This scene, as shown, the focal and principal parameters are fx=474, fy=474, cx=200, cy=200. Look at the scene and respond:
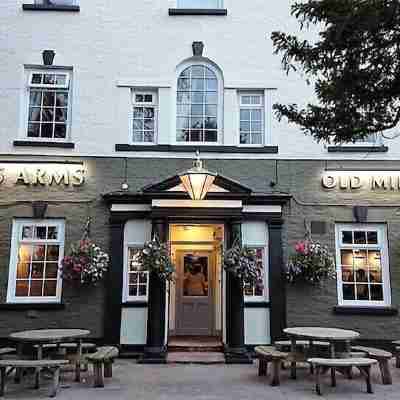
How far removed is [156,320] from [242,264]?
2.05m

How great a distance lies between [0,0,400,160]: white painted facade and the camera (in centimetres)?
1030

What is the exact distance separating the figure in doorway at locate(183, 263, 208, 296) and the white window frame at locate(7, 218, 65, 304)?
297cm

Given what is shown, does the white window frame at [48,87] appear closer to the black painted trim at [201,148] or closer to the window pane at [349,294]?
the black painted trim at [201,148]

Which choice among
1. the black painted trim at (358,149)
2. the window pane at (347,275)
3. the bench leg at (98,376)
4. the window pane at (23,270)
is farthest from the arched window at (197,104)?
the bench leg at (98,376)

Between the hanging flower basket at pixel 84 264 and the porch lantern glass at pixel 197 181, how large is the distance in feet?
7.45

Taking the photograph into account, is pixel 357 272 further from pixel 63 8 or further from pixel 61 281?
pixel 63 8

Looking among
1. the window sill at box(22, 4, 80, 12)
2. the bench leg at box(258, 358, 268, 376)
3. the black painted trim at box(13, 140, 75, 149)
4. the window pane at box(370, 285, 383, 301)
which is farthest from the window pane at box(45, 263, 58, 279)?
the window pane at box(370, 285, 383, 301)

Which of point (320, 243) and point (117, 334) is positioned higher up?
point (320, 243)

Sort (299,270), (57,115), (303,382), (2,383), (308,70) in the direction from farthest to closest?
1. (57,115)
2. (299,270)
3. (303,382)
4. (2,383)
5. (308,70)

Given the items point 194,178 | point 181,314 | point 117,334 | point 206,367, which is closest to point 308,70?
point 194,178

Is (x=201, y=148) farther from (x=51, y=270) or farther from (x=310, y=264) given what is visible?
(x=51, y=270)

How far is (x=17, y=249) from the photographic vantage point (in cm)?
990

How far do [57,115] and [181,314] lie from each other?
5324mm

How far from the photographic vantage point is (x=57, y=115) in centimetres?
1050
